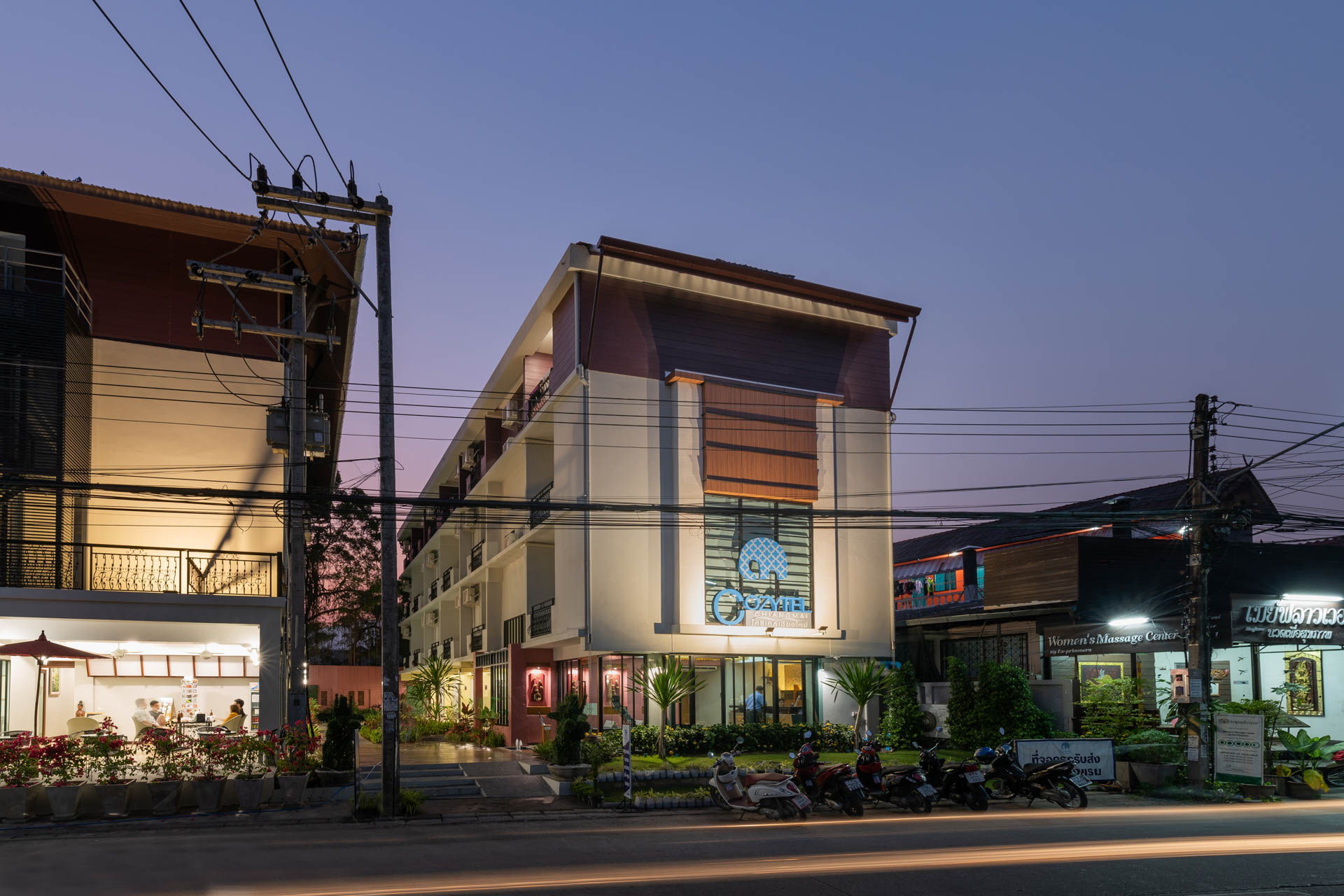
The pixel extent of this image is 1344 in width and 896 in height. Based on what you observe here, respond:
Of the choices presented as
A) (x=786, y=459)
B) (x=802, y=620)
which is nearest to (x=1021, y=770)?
(x=802, y=620)

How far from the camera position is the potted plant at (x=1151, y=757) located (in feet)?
75.4

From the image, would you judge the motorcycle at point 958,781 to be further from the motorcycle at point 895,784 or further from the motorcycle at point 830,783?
the motorcycle at point 830,783

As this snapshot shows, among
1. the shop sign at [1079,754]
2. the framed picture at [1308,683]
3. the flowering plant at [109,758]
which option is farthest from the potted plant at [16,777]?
the framed picture at [1308,683]

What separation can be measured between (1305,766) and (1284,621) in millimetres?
5773

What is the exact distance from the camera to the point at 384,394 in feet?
65.6

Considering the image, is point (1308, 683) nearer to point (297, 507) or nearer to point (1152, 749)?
point (1152, 749)

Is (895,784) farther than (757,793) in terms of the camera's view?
Yes

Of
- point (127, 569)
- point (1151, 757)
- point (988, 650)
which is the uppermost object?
point (127, 569)

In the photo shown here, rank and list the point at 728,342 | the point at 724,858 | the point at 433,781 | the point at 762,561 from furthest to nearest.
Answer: the point at 728,342, the point at 762,561, the point at 433,781, the point at 724,858

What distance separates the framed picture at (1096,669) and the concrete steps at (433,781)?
18747 millimetres

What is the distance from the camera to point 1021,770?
20.4 meters

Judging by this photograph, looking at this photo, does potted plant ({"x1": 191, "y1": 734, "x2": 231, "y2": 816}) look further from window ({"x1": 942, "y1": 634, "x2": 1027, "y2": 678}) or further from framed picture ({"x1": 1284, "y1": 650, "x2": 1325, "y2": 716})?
framed picture ({"x1": 1284, "y1": 650, "x2": 1325, "y2": 716})

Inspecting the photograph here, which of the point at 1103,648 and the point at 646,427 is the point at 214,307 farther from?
the point at 1103,648

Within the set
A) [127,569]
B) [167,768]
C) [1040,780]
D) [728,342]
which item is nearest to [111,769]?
[167,768]
